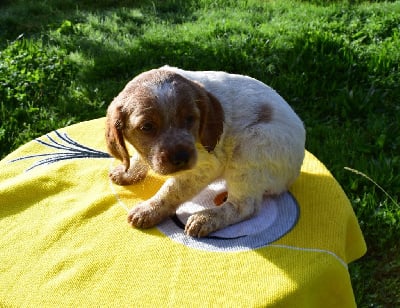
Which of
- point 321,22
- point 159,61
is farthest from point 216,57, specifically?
point 321,22

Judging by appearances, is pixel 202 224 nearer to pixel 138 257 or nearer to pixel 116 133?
pixel 138 257

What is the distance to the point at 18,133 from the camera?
566 centimetres

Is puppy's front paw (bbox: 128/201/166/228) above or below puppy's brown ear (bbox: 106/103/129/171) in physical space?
below

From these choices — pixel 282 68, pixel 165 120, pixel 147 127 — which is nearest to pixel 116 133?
pixel 147 127

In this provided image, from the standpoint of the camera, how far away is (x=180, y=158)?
2.81 meters

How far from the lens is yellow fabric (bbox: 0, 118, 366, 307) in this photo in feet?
8.61

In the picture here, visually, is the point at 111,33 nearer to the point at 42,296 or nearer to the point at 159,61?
the point at 159,61

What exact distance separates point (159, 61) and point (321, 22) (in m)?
2.18

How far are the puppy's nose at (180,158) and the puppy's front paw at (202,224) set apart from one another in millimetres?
359

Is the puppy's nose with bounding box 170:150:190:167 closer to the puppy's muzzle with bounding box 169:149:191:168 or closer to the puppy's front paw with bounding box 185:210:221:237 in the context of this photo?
the puppy's muzzle with bounding box 169:149:191:168

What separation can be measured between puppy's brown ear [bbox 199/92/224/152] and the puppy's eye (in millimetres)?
288

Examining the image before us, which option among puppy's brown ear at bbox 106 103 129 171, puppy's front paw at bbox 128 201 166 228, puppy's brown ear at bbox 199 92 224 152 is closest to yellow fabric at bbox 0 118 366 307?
puppy's front paw at bbox 128 201 166 228

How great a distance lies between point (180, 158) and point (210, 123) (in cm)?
30

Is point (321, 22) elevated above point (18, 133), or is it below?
above
